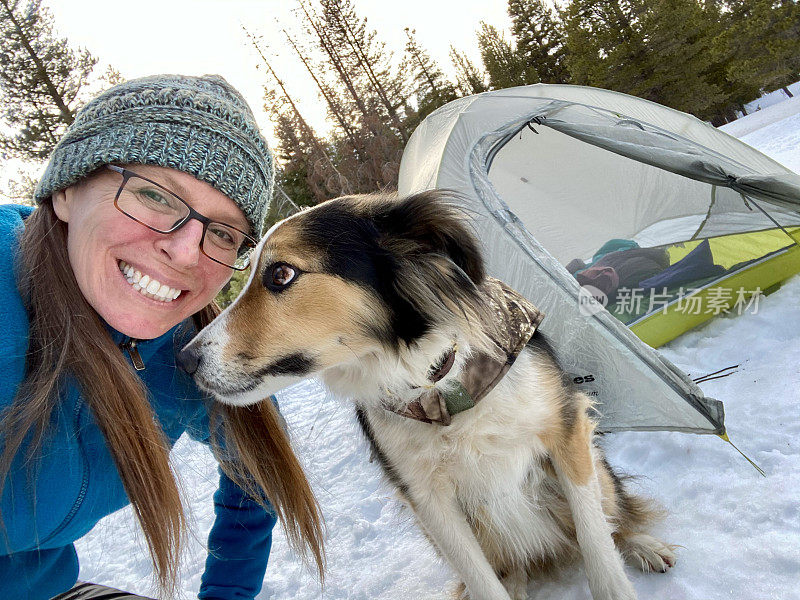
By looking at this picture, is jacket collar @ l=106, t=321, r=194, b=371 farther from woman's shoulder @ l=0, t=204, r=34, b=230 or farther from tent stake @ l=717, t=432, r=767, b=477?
tent stake @ l=717, t=432, r=767, b=477

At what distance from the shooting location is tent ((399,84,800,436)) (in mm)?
2672

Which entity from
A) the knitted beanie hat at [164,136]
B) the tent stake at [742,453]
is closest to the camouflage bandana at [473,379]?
the knitted beanie hat at [164,136]

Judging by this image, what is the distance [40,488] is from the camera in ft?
4.51

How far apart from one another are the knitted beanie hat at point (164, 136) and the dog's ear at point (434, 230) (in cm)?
51

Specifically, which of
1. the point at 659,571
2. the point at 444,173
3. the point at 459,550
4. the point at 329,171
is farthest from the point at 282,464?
the point at 329,171

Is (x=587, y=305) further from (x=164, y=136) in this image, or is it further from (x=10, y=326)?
(x=10, y=326)

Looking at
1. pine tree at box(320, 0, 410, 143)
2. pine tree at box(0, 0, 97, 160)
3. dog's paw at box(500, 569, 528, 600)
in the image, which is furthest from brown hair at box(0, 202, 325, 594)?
pine tree at box(320, 0, 410, 143)

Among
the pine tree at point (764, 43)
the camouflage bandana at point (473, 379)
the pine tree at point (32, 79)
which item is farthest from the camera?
the pine tree at point (764, 43)

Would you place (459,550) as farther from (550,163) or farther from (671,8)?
(671,8)

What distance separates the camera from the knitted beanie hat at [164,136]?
4.72ft

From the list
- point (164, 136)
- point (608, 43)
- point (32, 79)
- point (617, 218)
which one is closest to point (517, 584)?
point (164, 136)

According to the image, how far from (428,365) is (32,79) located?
14221 millimetres

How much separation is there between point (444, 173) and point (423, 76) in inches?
1003

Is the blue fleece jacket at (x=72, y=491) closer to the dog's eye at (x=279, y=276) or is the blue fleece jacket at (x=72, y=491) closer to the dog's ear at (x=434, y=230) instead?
the dog's eye at (x=279, y=276)
